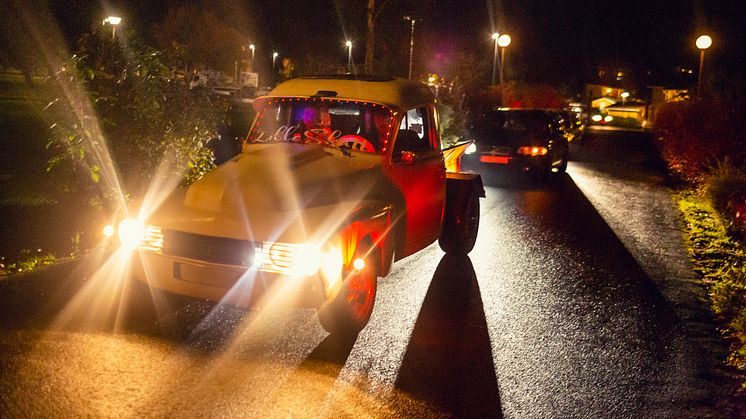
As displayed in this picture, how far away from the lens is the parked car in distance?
17.2 meters

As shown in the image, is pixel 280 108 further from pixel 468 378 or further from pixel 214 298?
pixel 468 378

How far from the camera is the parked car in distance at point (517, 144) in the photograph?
17.2 metres

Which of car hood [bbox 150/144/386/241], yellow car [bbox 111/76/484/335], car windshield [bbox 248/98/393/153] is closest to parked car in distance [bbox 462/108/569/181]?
yellow car [bbox 111/76/484/335]

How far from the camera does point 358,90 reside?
Result: 7629mm

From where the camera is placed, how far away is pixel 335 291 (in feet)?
19.2

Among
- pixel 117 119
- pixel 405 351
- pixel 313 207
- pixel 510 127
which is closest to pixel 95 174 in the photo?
pixel 117 119

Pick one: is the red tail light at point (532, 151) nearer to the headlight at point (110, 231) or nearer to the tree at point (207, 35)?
the headlight at point (110, 231)

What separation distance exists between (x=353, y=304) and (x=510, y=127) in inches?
486

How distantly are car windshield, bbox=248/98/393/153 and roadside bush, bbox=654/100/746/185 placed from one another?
10536 millimetres

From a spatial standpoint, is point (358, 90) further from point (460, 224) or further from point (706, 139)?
point (706, 139)

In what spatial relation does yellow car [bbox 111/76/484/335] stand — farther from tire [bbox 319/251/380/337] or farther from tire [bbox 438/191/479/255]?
tire [bbox 438/191/479/255]

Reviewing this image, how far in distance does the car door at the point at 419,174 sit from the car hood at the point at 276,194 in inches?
13.0

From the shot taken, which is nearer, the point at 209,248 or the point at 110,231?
the point at 209,248

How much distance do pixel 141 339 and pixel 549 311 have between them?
3698mm
